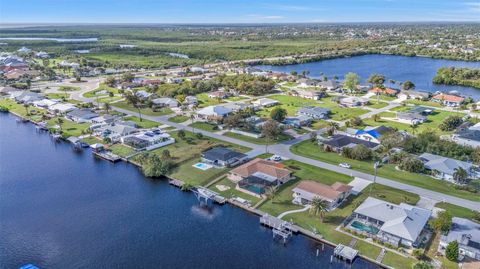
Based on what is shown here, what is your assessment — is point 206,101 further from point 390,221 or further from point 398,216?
point 390,221

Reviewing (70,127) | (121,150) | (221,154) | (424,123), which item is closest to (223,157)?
(221,154)

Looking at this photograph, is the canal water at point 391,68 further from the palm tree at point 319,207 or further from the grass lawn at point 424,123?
the palm tree at point 319,207

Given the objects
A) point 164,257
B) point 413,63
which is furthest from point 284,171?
point 413,63

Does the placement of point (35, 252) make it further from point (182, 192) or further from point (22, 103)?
point (22, 103)

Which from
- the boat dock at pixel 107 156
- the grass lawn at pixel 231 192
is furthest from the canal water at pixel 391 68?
the boat dock at pixel 107 156

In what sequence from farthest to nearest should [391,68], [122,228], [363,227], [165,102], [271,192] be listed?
1. [391,68]
2. [165,102]
3. [271,192]
4. [122,228]
5. [363,227]

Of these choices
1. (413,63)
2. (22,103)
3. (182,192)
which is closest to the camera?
(182,192)
